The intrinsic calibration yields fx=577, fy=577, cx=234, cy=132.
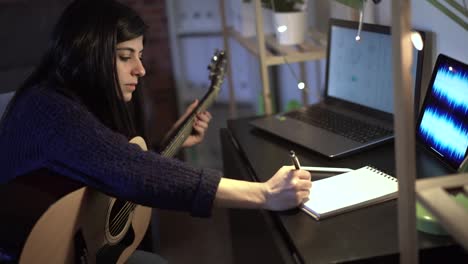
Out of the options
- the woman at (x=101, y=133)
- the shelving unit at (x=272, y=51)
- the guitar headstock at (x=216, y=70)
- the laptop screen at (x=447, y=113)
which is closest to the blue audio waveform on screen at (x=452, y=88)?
the laptop screen at (x=447, y=113)

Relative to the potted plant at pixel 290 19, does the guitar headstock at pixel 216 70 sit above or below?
below

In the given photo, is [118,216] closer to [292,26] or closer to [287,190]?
[287,190]

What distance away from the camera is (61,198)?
1.17 meters

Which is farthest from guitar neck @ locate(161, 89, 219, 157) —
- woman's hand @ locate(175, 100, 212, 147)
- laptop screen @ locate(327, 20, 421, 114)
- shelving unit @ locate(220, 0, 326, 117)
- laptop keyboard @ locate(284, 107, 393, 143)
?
laptop screen @ locate(327, 20, 421, 114)

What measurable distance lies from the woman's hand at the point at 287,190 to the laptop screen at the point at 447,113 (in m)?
0.31

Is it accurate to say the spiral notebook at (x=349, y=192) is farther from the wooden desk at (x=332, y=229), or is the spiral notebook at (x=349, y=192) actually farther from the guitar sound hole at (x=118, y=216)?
the guitar sound hole at (x=118, y=216)

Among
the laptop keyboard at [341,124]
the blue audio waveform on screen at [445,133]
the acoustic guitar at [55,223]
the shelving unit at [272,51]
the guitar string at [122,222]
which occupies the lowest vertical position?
the guitar string at [122,222]

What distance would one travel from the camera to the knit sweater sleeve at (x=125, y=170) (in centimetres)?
108

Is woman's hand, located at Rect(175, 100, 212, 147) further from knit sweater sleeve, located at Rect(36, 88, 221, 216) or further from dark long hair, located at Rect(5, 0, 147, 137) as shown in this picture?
knit sweater sleeve, located at Rect(36, 88, 221, 216)

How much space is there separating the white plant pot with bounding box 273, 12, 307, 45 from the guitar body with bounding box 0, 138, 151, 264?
2.92 ft

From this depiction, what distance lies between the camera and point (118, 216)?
1392 mm

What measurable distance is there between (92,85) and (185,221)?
4.77 ft

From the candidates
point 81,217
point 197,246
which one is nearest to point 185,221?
point 197,246

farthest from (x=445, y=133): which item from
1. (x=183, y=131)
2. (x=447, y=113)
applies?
(x=183, y=131)
